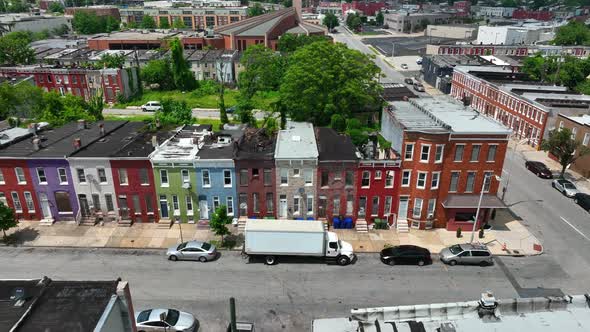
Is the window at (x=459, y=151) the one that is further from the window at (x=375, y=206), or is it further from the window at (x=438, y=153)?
the window at (x=375, y=206)

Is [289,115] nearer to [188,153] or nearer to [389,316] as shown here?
[188,153]

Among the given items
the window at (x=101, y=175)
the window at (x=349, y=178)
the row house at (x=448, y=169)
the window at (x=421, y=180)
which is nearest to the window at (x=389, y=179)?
the row house at (x=448, y=169)

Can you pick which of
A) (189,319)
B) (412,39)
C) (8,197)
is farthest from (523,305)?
(412,39)

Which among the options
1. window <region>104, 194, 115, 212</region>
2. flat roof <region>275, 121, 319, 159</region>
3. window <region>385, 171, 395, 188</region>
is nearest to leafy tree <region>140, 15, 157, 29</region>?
flat roof <region>275, 121, 319, 159</region>

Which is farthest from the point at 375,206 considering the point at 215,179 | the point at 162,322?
the point at 162,322

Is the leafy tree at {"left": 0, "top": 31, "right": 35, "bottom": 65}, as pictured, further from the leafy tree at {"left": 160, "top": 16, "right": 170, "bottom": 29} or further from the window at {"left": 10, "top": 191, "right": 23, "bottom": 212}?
the window at {"left": 10, "top": 191, "right": 23, "bottom": 212}

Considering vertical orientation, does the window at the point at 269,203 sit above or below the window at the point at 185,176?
below
